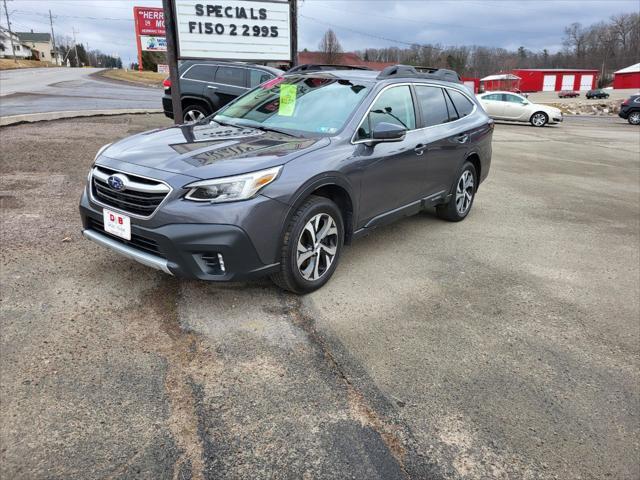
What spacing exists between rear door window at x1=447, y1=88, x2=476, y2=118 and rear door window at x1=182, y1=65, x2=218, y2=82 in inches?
271

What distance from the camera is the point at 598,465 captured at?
241cm

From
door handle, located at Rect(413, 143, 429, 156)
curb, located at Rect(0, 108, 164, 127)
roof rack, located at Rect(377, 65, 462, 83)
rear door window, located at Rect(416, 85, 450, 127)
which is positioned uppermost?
roof rack, located at Rect(377, 65, 462, 83)

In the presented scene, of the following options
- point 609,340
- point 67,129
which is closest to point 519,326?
point 609,340

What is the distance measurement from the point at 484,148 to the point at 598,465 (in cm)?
456

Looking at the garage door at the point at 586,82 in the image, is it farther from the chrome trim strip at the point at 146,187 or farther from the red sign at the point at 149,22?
the chrome trim strip at the point at 146,187

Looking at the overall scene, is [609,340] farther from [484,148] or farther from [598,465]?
[484,148]

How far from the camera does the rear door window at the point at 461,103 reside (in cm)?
577

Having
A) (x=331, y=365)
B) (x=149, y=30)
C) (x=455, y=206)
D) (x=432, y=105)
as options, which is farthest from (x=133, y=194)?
(x=149, y=30)

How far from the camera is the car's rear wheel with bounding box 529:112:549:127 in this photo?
74.5ft

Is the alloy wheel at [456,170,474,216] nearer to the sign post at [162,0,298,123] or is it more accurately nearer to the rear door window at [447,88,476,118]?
the rear door window at [447,88,476,118]

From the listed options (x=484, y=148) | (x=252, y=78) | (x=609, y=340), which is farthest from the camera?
(x=252, y=78)

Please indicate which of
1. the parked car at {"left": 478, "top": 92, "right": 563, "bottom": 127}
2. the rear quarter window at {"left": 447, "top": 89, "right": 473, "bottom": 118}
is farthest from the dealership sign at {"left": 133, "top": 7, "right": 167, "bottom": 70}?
the rear quarter window at {"left": 447, "top": 89, "right": 473, "bottom": 118}

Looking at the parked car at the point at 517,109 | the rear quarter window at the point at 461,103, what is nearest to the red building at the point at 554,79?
the parked car at the point at 517,109

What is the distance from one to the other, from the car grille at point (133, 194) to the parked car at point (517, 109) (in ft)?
70.6
